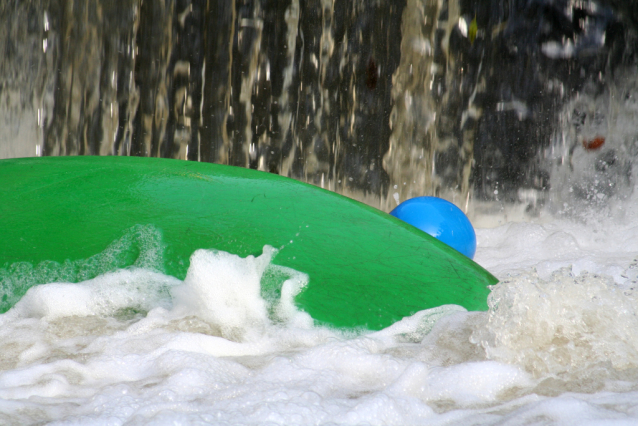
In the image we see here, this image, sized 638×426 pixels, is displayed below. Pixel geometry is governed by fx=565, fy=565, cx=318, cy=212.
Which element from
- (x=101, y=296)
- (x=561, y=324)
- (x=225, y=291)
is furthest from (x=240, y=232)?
(x=561, y=324)

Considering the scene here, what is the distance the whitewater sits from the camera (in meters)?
0.92

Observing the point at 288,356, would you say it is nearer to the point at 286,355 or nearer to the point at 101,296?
the point at 286,355

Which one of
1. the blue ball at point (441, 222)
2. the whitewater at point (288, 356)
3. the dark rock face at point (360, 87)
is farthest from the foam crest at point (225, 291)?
the dark rock face at point (360, 87)

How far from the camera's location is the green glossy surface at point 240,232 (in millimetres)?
1532

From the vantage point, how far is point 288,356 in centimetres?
120

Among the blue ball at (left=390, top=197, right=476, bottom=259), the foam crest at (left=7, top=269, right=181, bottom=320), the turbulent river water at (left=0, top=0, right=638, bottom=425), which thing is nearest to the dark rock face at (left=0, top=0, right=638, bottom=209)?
the turbulent river water at (left=0, top=0, right=638, bottom=425)

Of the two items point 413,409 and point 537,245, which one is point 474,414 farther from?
point 537,245

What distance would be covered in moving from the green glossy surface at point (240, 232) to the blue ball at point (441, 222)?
36cm

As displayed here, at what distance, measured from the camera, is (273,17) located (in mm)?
3232

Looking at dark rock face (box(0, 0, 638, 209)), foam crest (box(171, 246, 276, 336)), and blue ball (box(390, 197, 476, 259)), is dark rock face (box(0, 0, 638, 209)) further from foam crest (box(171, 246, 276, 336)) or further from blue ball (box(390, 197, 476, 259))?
foam crest (box(171, 246, 276, 336))

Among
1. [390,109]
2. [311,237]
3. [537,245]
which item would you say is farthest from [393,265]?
[390,109]

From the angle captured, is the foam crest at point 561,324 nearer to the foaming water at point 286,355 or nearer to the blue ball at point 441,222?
the foaming water at point 286,355

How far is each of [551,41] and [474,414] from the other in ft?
7.67

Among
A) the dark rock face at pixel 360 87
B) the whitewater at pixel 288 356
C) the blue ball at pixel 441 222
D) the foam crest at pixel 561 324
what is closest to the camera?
the whitewater at pixel 288 356
